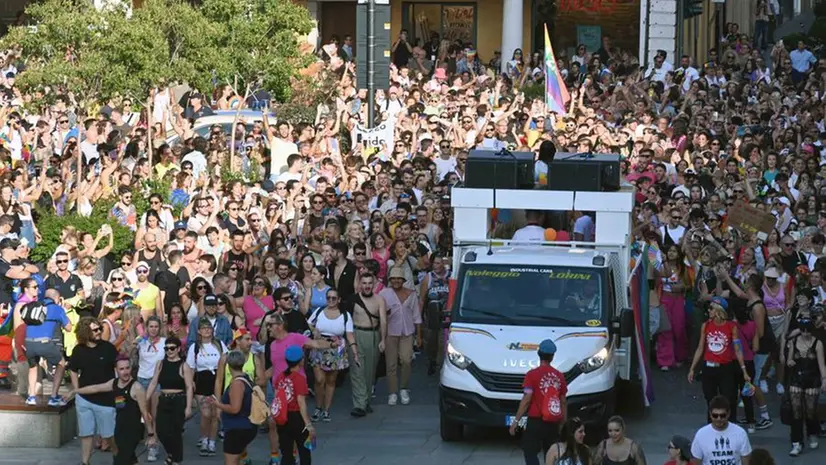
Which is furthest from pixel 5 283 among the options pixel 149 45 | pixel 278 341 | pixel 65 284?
pixel 149 45

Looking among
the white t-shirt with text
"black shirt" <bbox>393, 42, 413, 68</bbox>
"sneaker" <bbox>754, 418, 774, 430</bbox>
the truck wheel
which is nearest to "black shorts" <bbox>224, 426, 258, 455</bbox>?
the truck wheel

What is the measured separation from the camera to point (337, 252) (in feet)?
71.9

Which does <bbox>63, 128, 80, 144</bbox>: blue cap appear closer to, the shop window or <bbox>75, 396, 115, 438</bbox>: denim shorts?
<bbox>75, 396, 115, 438</bbox>: denim shorts

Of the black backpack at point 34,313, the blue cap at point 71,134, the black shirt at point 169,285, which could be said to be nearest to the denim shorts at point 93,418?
the black backpack at point 34,313

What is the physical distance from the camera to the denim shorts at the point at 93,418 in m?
17.5

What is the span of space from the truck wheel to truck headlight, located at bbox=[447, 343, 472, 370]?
0.65m

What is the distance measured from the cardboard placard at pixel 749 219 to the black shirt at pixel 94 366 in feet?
28.7

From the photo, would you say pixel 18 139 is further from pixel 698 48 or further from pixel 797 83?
pixel 698 48

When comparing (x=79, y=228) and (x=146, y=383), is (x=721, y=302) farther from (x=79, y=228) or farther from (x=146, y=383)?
(x=79, y=228)

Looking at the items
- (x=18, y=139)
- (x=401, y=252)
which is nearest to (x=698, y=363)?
(x=401, y=252)

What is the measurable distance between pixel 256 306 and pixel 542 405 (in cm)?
472

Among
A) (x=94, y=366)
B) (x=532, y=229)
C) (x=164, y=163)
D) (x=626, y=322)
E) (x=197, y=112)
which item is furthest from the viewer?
(x=197, y=112)

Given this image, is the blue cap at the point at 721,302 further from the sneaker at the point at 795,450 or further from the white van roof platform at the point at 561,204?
the sneaker at the point at 795,450

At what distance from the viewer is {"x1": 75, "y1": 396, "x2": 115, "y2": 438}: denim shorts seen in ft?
57.4
